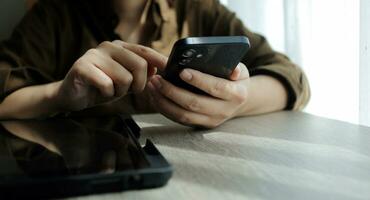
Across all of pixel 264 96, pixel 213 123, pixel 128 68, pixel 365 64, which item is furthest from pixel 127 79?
pixel 365 64


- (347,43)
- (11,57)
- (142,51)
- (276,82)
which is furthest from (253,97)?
(11,57)

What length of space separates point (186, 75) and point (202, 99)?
0.06 m

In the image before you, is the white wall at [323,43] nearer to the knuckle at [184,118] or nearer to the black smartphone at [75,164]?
the knuckle at [184,118]

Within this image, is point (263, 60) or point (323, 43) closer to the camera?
point (263, 60)

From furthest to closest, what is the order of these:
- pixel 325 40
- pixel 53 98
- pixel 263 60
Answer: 1. pixel 325 40
2. pixel 263 60
3. pixel 53 98

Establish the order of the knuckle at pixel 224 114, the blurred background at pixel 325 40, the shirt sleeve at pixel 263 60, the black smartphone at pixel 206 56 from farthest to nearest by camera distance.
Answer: the blurred background at pixel 325 40 → the shirt sleeve at pixel 263 60 → the knuckle at pixel 224 114 → the black smartphone at pixel 206 56

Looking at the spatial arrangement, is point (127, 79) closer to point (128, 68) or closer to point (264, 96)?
point (128, 68)

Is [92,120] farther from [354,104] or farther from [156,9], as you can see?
[354,104]

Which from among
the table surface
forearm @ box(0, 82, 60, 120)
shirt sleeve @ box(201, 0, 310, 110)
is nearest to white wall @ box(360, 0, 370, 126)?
shirt sleeve @ box(201, 0, 310, 110)

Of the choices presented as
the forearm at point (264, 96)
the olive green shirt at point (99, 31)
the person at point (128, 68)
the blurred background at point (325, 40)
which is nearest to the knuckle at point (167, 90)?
the person at point (128, 68)

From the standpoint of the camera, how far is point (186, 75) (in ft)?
1.50

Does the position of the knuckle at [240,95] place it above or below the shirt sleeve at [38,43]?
below

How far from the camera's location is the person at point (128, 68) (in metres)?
0.47

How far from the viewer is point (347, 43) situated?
0.80m
